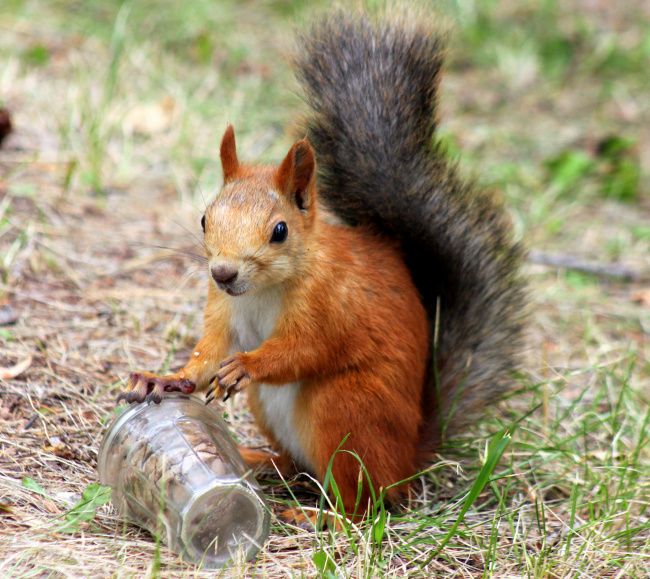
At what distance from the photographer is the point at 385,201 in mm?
2139

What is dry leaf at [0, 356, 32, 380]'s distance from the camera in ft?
7.06

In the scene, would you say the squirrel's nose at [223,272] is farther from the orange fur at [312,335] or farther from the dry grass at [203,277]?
the dry grass at [203,277]

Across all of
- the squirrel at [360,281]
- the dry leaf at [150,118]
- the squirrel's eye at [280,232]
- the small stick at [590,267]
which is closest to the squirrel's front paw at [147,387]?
the squirrel at [360,281]

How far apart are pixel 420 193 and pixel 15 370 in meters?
1.26

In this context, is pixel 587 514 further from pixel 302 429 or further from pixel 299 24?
pixel 299 24

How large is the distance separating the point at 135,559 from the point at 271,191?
34.1 inches

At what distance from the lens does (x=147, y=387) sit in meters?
1.79

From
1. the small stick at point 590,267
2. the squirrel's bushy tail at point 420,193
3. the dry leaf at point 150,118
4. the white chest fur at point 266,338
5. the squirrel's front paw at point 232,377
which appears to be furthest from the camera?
the dry leaf at point 150,118

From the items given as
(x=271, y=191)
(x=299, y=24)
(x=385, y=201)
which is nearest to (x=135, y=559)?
(x=271, y=191)

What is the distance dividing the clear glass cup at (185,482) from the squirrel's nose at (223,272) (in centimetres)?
38

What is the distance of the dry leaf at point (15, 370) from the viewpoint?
2150mm

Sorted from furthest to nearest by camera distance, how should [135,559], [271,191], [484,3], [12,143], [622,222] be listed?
[484,3] < [622,222] < [12,143] < [271,191] < [135,559]

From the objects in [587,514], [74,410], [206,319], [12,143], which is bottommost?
[587,514]

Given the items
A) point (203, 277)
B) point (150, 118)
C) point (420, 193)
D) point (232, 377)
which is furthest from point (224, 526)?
point (150, 118)
